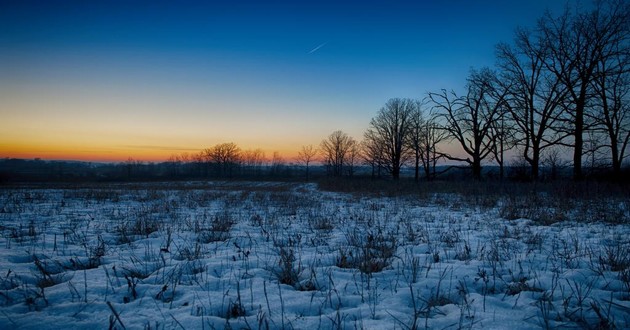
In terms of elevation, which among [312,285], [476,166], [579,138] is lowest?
[312,285]

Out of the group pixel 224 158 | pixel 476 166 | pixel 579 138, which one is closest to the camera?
pixel 579 138

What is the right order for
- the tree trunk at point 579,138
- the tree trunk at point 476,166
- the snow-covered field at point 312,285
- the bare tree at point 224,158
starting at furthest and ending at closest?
the bare tree at point 224,158 < the tree trunk at point 476,166 < the tree trunk at point 579,138 < the snow-covered field at point 312,285

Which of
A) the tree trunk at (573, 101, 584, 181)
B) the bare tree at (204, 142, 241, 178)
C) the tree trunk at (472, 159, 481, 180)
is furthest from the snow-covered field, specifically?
the bare tree at (204, 142, 241, 178)

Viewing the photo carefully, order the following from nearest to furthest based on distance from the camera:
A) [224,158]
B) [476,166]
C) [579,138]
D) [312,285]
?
[312,285], [579,138], [476,166], [224,158]

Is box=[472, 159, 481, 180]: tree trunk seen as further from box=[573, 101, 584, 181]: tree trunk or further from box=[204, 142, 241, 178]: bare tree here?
A: box=[204, 142, 241, 178]: bare tree

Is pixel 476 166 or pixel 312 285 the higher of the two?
pixel 476 166

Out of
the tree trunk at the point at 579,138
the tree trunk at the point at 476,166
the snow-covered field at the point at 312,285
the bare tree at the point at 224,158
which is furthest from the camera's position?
the bare tree at the point at 224,158

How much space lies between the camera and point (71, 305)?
2.18 meters

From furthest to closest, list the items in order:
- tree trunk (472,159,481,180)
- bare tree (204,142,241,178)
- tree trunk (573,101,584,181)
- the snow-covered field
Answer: bare tree (204,142,241,178) < tree trunk (472,159,481,180) < tree trunk (573,101,584,181) < the snow-covered field

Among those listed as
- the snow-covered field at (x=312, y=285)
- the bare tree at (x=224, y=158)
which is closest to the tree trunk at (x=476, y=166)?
the snow-covered field at (x=312, y=285)

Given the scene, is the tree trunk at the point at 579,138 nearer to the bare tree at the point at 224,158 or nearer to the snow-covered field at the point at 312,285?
the snow-covered field at the point at 312,285

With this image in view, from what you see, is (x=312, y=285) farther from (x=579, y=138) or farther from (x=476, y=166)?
(x=476, y=166)

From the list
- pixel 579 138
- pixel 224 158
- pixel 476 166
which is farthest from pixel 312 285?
pixel 224 158

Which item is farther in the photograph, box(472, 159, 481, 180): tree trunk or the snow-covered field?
box(472, 159, 481, 180): tree trunk
